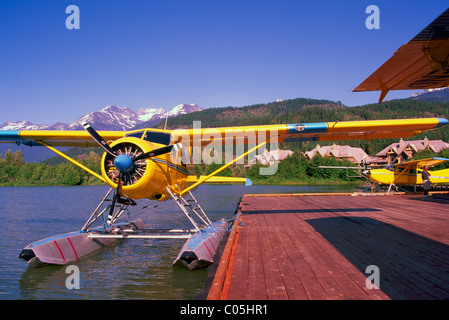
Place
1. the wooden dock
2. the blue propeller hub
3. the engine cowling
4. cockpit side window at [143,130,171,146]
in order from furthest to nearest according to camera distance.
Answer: cockpit side window at [143,130,171,146]
the engine cowling
the blue propeller hub
the wooden dock

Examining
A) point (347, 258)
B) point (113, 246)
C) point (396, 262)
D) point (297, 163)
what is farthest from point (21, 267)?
point (297, 163)

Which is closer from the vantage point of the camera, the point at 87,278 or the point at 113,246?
the point at 87,278

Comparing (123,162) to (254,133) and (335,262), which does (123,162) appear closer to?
(254,133)

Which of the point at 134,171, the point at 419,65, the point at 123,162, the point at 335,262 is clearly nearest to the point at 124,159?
the point at 123,162

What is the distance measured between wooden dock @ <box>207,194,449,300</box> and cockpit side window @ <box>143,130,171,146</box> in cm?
258

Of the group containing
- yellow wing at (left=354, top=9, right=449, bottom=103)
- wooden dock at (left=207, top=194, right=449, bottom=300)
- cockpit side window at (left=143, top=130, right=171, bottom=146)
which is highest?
yellow wing at (left=354, top=9, right=449, bottom=103)

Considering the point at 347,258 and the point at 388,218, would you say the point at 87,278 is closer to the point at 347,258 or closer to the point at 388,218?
the point at 347,258

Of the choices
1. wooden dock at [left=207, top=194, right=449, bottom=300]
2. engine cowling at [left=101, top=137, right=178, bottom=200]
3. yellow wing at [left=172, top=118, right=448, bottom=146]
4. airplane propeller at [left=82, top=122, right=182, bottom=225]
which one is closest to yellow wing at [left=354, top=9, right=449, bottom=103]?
wooden dock at [left=207, top=194, right=449, bottom=300]

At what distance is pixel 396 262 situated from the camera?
4219mm

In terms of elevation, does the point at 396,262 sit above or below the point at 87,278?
above

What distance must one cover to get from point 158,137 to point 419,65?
5528 mm

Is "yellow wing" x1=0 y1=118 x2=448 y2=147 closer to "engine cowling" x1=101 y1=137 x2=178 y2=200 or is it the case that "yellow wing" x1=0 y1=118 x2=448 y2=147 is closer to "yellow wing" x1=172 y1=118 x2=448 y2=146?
"yellow wing" x1=172 y1=118 x2=448 y2=146

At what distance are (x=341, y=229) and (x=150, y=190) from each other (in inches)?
160

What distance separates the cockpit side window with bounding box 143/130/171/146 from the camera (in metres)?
7.42
